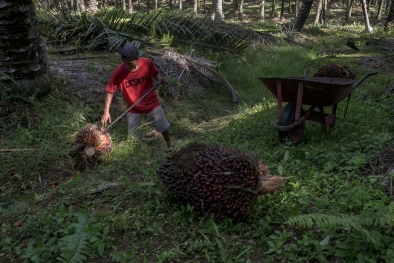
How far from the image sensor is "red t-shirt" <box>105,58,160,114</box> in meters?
5.47

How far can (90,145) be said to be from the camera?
516cm

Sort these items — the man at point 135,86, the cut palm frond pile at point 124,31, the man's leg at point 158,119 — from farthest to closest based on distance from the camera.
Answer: the cut palm frond pile at point 124,31 → the man's leg at point 158,119 → the man at point 135,86

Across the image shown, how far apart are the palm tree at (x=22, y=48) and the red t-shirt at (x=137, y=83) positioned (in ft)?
4.93

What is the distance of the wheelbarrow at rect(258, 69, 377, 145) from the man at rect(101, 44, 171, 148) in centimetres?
171

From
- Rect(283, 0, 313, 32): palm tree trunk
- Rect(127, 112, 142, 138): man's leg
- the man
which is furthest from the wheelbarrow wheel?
Rect(283, 0, 313, 32): palm tree trunk

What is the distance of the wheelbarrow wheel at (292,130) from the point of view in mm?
5133

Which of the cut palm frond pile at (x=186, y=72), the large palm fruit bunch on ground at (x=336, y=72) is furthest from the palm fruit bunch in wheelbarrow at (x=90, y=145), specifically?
the large palm fruit bunch on ground at (x=336, y=72)

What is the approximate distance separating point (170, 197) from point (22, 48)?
3772 mm

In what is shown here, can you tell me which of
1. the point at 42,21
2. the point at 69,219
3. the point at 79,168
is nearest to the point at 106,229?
the point at 69,219

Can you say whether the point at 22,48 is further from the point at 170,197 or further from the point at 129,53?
the point at 170,197

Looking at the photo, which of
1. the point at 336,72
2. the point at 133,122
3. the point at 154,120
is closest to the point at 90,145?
the point at 133,122

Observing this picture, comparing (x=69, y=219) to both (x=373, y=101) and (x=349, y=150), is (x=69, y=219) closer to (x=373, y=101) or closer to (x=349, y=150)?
(x=349, y=150)

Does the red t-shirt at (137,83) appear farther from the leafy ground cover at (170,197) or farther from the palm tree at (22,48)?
the palm tree at (22,48)

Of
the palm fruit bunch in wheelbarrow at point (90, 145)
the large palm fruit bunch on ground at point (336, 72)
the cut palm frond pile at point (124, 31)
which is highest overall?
the cut palm frond pile at point (124, 31)
